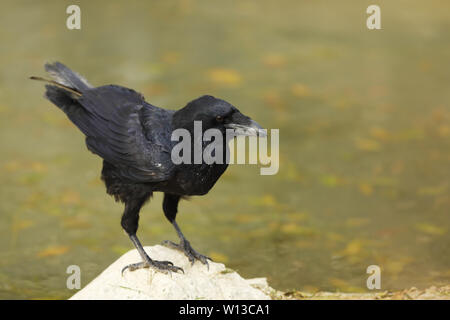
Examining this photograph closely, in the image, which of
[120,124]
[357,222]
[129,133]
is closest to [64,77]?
[120,124]

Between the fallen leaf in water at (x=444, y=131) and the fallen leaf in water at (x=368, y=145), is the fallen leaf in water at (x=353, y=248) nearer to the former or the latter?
the fallen leaf in water at (x=368, y=145)

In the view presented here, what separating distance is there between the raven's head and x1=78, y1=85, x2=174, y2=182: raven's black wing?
0.88 feet

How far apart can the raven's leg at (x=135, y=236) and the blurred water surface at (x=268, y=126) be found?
6.57ft

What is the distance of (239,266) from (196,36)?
7652 mm

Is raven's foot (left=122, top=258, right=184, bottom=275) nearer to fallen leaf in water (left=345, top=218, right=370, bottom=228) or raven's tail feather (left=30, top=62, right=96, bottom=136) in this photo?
raven's tail feather (left=30, top=62, right=96, bottom=136)

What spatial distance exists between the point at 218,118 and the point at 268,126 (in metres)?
6.21

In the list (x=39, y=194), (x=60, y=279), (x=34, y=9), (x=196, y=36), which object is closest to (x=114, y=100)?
(x=60, y=279)

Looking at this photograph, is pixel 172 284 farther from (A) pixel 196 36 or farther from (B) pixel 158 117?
(A) pixel 196 36

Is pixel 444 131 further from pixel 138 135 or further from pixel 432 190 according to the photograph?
pixel 138 135

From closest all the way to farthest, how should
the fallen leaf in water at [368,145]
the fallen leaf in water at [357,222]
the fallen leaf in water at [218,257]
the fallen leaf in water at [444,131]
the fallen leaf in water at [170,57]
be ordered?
the fallen leaf in water at [218,257] → the fallen leaf in water at [357,222] → the fallen leaf in water at [368,145] → the fallen leaf in water at [444,131] → the fallen leaf in water at [170,57]

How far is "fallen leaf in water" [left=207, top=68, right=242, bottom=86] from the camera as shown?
1229 centimetres

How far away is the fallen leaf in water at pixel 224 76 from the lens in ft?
40.3

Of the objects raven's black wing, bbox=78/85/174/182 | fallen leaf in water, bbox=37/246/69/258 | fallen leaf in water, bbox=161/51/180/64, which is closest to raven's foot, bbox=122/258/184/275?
raven's black wing, bbox=78/85/174/182

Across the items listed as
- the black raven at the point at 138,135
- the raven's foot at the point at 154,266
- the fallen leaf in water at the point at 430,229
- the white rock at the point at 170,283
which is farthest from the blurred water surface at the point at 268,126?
the black raven at the point at 138,135
